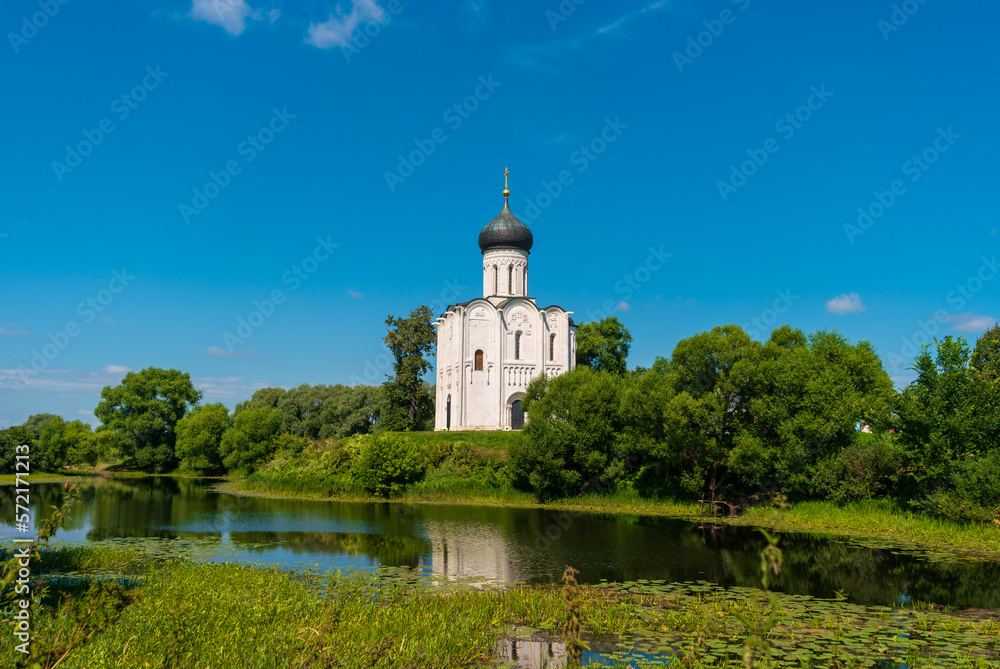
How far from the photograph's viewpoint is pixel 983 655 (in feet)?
27.0

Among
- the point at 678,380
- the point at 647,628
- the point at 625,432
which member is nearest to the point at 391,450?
the point at 625,432

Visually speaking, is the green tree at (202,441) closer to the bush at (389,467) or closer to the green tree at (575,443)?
the bush at (389,467)

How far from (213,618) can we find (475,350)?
34.2 meters

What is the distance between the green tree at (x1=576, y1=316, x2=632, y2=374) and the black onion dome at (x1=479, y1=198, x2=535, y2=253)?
8.29m

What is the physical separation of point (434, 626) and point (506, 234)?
1419 inches

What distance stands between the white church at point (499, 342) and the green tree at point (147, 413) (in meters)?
24.9

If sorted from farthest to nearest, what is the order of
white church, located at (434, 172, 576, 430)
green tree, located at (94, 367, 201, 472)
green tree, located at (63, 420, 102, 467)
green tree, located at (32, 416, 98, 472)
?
green tree, located at (94, 367, 201, 472), green tree, located at (63, 420, 102, 467), green tree, located at (32, 416, 98, 472), white church, located at (434, 172, 576, 430)

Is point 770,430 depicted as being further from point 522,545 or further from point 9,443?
point 9,443

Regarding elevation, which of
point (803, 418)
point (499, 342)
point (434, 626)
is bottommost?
point (434, 626)

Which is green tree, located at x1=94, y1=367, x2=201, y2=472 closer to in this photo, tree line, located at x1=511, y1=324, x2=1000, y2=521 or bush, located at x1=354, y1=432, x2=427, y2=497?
bush, located at x1=354, y1=432, x2=427, y2=497

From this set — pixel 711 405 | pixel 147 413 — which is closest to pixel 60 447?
pixel 147 413

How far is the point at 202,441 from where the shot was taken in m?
50.7

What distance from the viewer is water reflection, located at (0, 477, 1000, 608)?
1312cm

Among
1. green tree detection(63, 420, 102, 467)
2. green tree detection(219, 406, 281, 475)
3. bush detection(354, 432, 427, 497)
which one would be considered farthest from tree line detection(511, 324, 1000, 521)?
green tree detection(63, 420, 102, 467)
